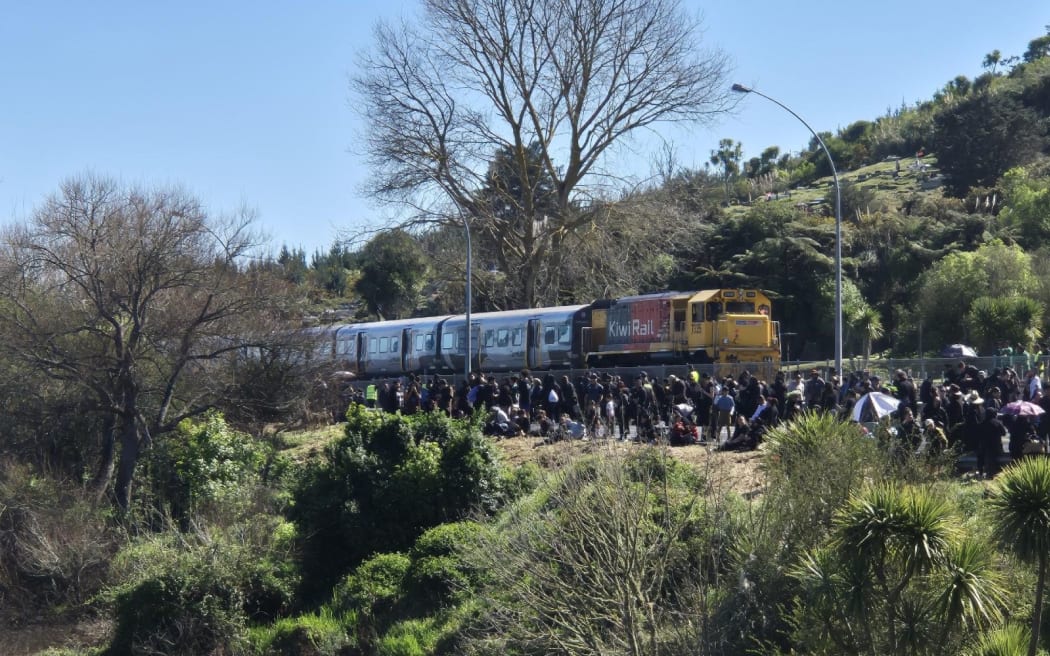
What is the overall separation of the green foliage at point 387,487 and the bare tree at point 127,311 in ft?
17.8

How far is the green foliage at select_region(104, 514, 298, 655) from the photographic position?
2200 centimetres

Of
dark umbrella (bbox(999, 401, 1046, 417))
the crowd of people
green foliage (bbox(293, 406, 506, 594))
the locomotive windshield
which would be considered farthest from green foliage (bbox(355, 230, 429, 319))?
dark umbrella (bbox(999, 401, 1046, 417))

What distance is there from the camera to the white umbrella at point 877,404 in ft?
58.4

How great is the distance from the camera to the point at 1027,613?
34.5 feet

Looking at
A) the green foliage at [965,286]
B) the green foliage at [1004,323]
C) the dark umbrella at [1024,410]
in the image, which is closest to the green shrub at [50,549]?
the dark umbrella at [1024,410]

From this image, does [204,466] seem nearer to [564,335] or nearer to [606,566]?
[564,335]

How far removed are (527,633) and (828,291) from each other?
122 ft

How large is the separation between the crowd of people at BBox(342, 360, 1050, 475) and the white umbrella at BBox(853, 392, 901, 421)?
37 millimetres

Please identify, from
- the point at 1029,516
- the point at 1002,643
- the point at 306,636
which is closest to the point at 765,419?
the point at 306,636

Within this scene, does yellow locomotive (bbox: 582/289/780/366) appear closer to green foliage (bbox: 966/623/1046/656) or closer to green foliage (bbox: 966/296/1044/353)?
A: green foliage (bbox: 966/296/1044/353)

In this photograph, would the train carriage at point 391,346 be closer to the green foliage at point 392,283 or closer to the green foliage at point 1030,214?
the green foliage at point 392,283

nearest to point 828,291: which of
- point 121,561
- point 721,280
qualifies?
point 721,280

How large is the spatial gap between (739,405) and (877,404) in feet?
15.1

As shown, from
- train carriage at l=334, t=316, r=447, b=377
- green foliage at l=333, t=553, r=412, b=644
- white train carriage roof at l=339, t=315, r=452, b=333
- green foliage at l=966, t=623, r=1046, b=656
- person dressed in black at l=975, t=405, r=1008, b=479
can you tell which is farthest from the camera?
white train carriage roof at l=339, t=315, r=452, b=333
